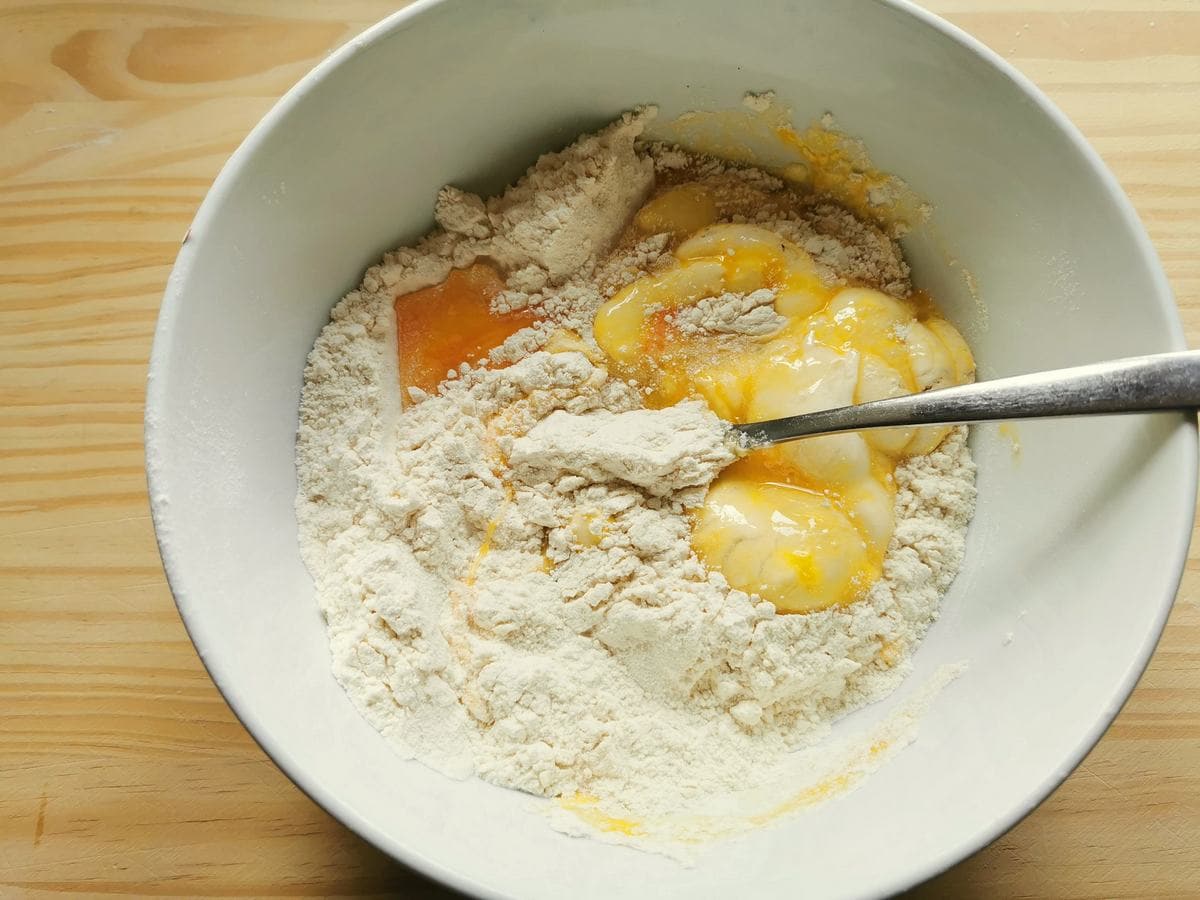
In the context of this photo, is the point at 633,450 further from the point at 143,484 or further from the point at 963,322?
the point at 143,484

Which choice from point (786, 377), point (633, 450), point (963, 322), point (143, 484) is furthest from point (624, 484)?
point (143, 484)

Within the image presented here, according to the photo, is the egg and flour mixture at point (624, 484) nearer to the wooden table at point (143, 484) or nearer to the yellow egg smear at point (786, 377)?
the yellow egg smear at point (786, 377)

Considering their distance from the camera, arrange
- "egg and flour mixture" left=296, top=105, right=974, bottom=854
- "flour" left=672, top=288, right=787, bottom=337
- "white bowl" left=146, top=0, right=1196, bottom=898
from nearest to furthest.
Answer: "white bowl" left=146, top=0, right=1196, bottom=898 → "egg and flour mixture" left=296, top=105, right=974, bottom=854 → "flour" left=672, top=288, right=787, bottom=337

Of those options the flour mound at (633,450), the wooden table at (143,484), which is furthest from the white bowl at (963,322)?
the flour mound at (633,450)

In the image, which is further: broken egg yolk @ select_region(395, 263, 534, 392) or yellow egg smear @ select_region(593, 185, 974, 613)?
broken egg yolk @ select_region(395, 263, 534, 392)

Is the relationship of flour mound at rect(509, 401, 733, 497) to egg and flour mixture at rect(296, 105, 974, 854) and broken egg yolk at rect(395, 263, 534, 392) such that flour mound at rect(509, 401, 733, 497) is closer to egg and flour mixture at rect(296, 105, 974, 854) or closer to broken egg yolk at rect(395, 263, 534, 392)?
egg and flour mixture at rect(296, 105, 974, 854)

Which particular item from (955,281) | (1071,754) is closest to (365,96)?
(955,281)

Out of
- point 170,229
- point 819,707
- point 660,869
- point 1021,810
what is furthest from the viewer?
point 170,229

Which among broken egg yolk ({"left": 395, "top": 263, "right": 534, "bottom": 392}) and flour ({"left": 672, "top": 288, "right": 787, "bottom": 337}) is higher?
flour ({"left": 672, "top": 288, "right": 787, "bottom": 337})

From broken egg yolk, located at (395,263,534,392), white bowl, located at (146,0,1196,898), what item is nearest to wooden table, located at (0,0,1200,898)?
white bowl, located at (146,0,1196,898)

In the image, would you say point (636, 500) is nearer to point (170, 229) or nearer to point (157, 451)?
point (157, 451)
